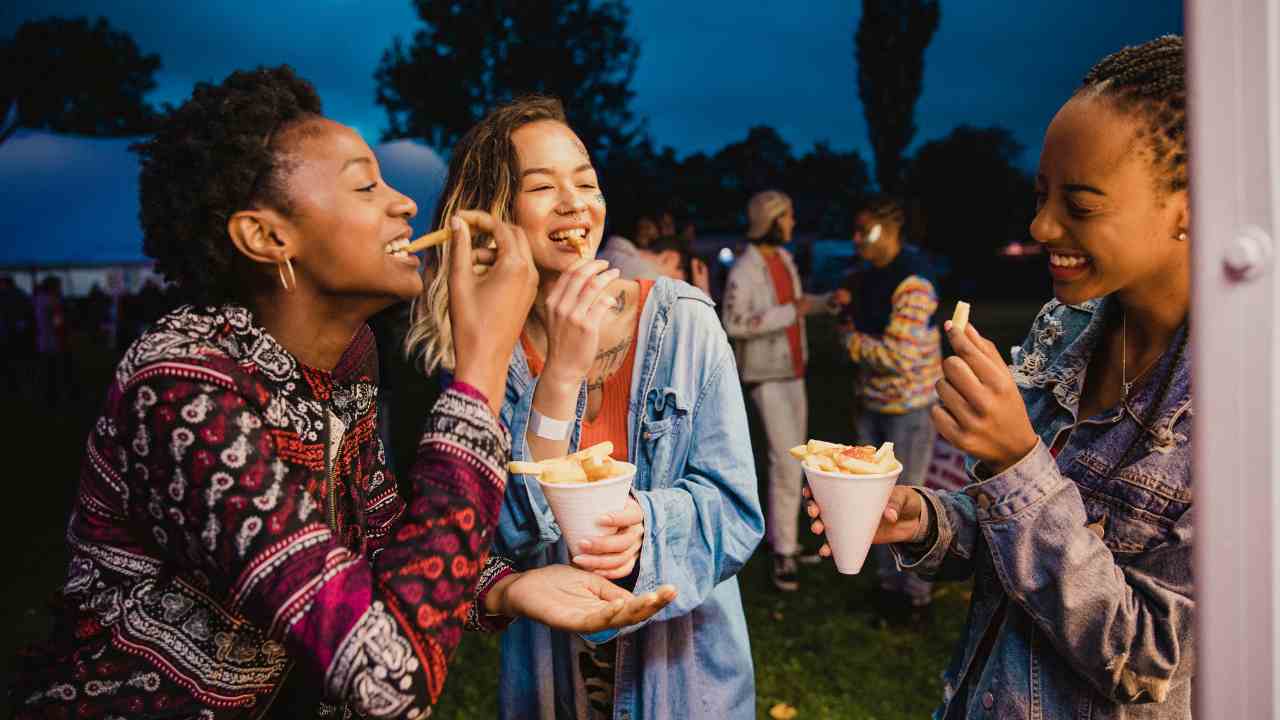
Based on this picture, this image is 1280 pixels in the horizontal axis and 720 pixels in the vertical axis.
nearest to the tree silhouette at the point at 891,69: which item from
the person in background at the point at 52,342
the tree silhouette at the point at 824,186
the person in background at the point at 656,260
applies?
the tree silhouette at the point at 824,186

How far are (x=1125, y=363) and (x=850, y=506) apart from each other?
2.50 feet

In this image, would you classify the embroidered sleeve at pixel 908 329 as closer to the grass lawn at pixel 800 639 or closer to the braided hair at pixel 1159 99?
the grass lawn at pixel 800 639

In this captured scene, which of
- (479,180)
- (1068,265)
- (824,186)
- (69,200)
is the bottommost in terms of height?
(1068,265)

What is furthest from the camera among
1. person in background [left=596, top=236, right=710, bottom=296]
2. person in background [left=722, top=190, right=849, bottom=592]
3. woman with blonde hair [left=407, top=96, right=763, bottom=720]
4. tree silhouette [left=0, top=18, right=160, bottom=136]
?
tree silhouette [left=0, top=18, right=160, bottom=136]

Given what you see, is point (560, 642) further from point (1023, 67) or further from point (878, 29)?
point (1023, 67)

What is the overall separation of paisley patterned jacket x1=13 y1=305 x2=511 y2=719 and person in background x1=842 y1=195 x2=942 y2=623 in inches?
176

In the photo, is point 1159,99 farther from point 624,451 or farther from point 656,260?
point 656,260

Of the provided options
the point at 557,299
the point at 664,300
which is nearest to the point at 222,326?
the point at 557,299

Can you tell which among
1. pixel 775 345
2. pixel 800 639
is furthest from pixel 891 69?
pixel 800 639

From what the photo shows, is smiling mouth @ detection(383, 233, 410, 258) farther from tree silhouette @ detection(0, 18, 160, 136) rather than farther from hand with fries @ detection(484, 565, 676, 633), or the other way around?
tree silhouette @ detection(0, 18, 160, 136)

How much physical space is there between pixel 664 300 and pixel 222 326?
1.20m

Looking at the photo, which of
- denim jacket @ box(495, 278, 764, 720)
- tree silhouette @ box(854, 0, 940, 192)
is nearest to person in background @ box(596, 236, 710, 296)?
denim jacket @ box(495, 278, 764, 720)

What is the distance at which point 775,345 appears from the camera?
20.9 ft

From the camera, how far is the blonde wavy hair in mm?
2537
